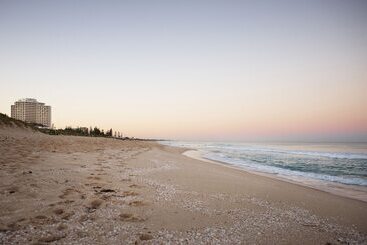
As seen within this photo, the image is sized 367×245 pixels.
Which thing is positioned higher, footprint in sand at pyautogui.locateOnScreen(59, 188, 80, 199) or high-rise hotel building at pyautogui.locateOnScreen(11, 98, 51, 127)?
high-rise hotel building at pyautogui.locateOnScreen(11, 98, 51, 127)

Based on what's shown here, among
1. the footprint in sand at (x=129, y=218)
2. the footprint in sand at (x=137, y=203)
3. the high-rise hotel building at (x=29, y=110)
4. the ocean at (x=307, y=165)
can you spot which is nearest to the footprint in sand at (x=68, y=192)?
the footprint in sand at (x=137, y=203)

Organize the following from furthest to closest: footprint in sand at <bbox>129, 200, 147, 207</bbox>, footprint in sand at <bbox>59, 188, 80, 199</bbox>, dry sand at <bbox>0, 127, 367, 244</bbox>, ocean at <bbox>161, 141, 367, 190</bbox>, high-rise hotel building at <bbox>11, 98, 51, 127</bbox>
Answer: high-rise hotel building at <bbox>11, 98, 51, 127</bbox>
ocean at <bbox>161, 141, 367, 190</bbox>
footprint in sand at <bbox>59, 188, 80, 199</bbox>
footprint in sand at <bbox>129, 200, 147, 207</bbox>
dry sand at <bbox>0, 127, 367, 244</bbox>

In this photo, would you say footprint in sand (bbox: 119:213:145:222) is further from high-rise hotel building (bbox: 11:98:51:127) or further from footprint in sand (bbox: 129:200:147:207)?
high-rise hotel building (bbox: 11:98:51:127)

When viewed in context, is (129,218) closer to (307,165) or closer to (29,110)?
(307,165)

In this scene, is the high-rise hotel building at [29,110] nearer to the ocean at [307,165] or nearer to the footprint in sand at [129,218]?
the ocean at [307,165]

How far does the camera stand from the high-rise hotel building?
129125mm

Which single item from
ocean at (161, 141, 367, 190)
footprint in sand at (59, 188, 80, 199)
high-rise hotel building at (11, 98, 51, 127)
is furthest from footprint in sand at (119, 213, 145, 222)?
high-rise hotel building at (11, 98, 51, 127)

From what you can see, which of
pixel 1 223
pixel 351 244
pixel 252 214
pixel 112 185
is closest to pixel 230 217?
pixel 252 214

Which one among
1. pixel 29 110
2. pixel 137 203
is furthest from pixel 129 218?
pixel 29 110

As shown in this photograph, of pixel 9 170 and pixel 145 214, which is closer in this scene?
pixel 145 214

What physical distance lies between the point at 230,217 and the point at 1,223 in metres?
3.97

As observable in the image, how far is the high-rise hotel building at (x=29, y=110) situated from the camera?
5084 inches

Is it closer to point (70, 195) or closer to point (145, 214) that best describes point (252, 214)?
point (145, 214)

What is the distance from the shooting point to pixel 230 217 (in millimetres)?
4559
